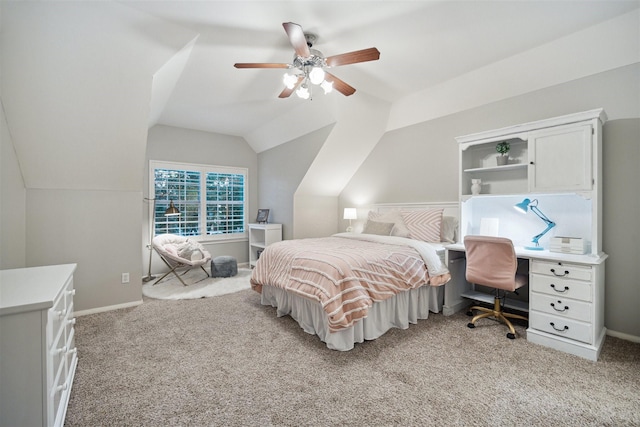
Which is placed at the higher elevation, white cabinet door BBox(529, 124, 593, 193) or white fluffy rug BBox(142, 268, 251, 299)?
white cabinet door BBox(529, 124, 593, 193)

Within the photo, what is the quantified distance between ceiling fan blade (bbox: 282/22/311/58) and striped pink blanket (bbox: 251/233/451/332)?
1751 millimetres

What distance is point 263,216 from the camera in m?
5.57

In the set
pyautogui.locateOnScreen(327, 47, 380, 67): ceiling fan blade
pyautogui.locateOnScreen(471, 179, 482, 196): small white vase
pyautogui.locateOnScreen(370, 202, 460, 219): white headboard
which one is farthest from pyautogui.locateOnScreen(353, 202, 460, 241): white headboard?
pyautogui.locateOnScreen(327, 47, 380, 67): ceiling fan blade

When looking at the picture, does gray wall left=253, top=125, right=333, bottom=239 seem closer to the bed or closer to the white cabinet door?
the bed

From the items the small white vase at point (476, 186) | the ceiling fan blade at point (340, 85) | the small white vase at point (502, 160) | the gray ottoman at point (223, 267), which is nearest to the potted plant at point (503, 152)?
the small white vase at point (502, 160)

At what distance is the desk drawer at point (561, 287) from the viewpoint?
214 cm

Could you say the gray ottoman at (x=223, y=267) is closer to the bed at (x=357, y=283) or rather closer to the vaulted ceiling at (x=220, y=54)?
the bed at (x=357, y=283)

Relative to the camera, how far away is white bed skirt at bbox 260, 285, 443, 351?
2242mm

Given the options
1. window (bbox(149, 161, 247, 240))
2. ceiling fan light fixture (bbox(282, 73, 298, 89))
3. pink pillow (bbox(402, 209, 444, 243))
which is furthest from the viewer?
window (bbox(149, 161, 247, 240))

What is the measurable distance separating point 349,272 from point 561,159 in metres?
2.20

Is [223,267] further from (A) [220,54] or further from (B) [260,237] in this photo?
→ (A) [220,54]

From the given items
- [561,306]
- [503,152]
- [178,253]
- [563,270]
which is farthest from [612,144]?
[178,253]

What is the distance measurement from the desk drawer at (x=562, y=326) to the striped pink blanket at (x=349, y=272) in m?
0.78

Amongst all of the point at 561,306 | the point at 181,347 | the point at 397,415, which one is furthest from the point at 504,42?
the point at 181,347
